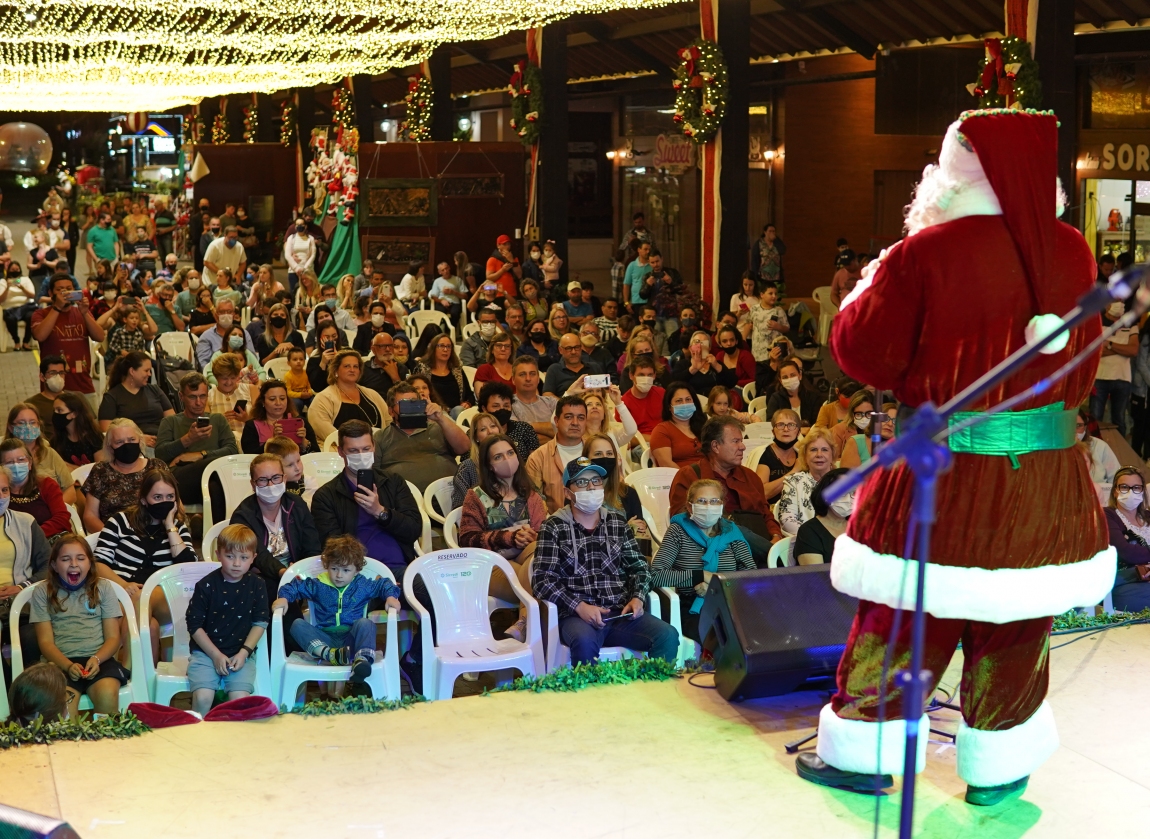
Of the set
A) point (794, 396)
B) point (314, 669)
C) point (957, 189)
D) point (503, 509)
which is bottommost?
point (314, 669)

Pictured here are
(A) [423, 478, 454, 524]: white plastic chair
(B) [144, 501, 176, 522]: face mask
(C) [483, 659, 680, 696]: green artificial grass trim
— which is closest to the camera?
(C) [483, 659, 680, 696]: green artificial grass trim

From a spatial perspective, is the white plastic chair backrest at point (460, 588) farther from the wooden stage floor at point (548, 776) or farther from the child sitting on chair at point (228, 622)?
the wooden stage floor at point (548, 776)

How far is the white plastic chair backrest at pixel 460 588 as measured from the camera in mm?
5832

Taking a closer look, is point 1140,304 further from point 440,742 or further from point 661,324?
point 661,324

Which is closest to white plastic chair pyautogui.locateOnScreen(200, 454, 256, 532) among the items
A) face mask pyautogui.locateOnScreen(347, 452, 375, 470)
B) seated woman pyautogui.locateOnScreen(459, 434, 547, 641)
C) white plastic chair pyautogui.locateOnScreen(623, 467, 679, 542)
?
face mask pyautogui.locateOnScreen(347, 452, 375, 470)

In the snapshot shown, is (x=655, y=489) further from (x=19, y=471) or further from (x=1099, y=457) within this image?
(x=19, y=471)

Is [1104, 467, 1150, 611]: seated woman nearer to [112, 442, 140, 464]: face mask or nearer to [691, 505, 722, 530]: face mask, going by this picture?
[691, 505, 722, 530]: face mask

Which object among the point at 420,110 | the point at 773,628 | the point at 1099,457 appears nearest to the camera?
the point at 773,628

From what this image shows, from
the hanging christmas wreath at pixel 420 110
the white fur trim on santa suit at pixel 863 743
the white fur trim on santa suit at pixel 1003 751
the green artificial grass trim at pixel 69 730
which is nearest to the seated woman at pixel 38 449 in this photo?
the green artificial grass trim at pixel 69 730

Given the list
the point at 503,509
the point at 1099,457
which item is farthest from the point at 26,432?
the point at 1099,457

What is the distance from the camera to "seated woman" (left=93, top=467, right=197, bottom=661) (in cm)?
592

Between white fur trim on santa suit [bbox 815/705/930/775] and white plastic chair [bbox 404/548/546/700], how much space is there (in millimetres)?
1902

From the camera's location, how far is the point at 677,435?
797 cm

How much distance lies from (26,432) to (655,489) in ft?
10.7
